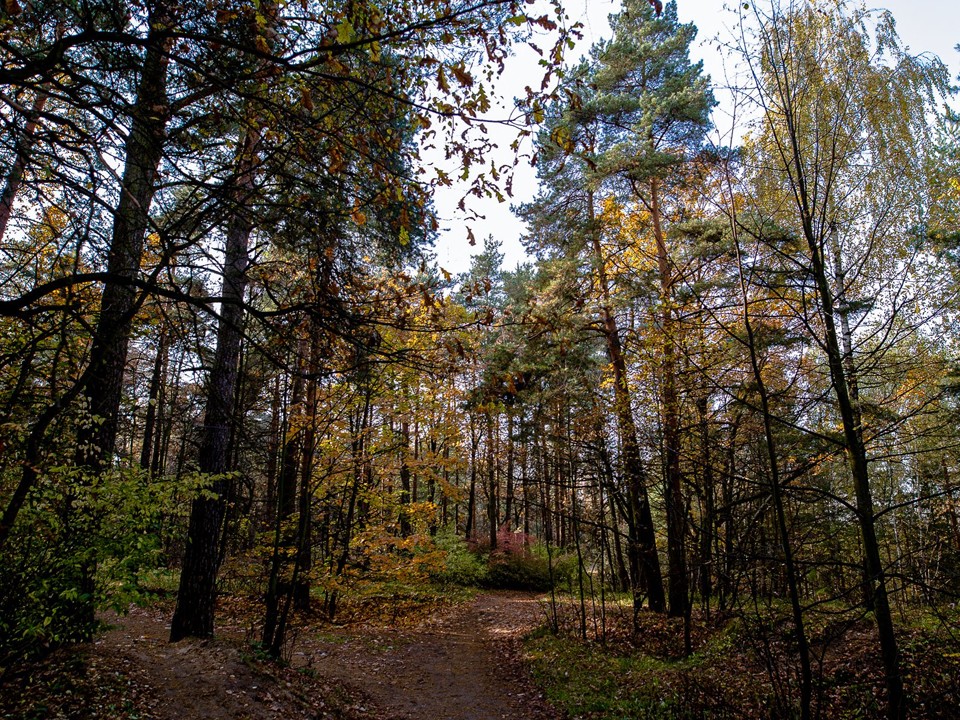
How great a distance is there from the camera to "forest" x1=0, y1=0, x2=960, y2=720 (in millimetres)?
2725

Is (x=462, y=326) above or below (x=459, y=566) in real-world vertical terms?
above

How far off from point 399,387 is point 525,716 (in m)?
5.13

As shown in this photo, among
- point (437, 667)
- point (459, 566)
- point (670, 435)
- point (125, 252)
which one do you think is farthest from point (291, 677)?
point (459, 566)

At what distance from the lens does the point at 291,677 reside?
675 centimetres

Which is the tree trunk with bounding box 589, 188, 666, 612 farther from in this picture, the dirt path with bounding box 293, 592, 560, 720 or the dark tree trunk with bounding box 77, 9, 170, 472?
the dark tree trunk with bounding box 77, 9, 170, 472

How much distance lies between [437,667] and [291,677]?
3.25 metres

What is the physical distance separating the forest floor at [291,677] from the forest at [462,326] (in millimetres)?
191

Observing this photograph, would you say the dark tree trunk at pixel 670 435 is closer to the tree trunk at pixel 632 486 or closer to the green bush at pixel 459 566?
the tree trunk at pixel 632 486

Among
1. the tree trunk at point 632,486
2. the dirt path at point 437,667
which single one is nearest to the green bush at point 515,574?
the dirt path at point 437,667

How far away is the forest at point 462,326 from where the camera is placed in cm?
272

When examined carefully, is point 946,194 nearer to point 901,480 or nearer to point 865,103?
point 865,103

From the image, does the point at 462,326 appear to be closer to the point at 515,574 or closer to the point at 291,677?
the point at 291,677

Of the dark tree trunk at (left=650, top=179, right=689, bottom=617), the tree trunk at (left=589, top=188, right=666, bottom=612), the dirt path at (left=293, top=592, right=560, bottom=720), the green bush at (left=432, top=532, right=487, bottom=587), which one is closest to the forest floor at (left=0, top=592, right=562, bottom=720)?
the dirt path at (left=293, top=592, right=560, bottom=720)

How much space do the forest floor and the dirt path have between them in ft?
0.07
